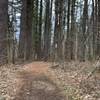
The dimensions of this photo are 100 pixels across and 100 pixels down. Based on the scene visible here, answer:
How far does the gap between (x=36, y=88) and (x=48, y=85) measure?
51cm

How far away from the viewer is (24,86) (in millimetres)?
8672

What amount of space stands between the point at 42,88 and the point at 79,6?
59.4 ft

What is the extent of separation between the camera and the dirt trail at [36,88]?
7.82 m

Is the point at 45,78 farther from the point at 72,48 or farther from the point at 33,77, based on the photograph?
the point at 72,48

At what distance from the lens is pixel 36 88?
852cm

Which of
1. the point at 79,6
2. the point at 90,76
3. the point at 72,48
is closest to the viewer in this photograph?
the point at 90,76

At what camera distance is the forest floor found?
7.91 metres

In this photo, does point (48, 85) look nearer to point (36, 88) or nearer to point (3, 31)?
point (36, 88)

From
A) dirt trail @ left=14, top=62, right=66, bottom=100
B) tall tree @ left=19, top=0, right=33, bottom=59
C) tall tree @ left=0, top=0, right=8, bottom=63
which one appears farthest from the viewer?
tall tree @ left=19, top=0, right=33, bottom=59

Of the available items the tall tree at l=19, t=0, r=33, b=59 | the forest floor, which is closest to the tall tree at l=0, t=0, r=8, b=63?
the forest floor

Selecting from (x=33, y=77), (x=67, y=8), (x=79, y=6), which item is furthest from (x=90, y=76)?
(x=79, y=6)

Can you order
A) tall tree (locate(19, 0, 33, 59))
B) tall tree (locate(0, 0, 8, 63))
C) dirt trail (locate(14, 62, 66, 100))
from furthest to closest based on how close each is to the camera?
tall tree (locate(19, 0, 33, 59))
tall tree (locate(0, 0, 8, 63))
dirt trail (locate(14, 62, 66, 100))

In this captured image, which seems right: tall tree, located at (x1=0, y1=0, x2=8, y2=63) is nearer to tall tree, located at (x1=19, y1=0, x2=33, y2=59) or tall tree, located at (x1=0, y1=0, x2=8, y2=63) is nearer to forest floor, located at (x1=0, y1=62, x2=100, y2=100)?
forest floor, located at (x1=0, y1=62, x2=100, y2=100)

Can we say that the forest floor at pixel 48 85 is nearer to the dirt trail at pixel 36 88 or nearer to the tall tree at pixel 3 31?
the dirt trail at pixel 36 88
